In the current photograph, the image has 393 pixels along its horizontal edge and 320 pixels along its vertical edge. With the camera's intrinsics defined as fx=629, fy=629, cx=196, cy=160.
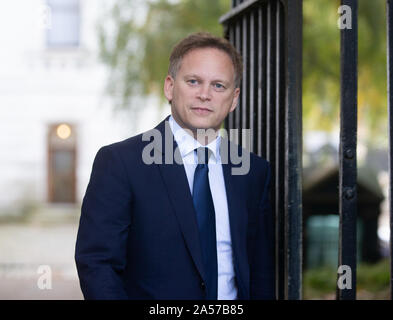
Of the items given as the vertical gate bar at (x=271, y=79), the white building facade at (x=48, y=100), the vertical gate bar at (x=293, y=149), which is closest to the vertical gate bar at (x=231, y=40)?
the vertical gate bar at (x=271, y=79)

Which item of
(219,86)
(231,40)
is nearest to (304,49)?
(231,40)

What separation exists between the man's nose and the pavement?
503cm

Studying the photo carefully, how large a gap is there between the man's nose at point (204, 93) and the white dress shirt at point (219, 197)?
14cm

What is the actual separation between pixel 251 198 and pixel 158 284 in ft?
1.46

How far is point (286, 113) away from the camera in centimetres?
245

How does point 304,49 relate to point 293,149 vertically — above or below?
above

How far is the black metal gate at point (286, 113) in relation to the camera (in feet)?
7.23

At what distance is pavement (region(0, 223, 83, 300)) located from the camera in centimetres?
776

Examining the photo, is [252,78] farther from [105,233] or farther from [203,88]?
[105,233]

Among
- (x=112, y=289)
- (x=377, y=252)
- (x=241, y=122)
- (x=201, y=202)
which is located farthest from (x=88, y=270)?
(x=377, y=252)

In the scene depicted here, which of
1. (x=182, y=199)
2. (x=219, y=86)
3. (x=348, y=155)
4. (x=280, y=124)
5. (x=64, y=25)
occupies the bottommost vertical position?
(x=182, y=199)

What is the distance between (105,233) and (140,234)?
12 cm

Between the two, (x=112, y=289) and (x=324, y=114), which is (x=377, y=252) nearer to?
(x=324, y=114)
